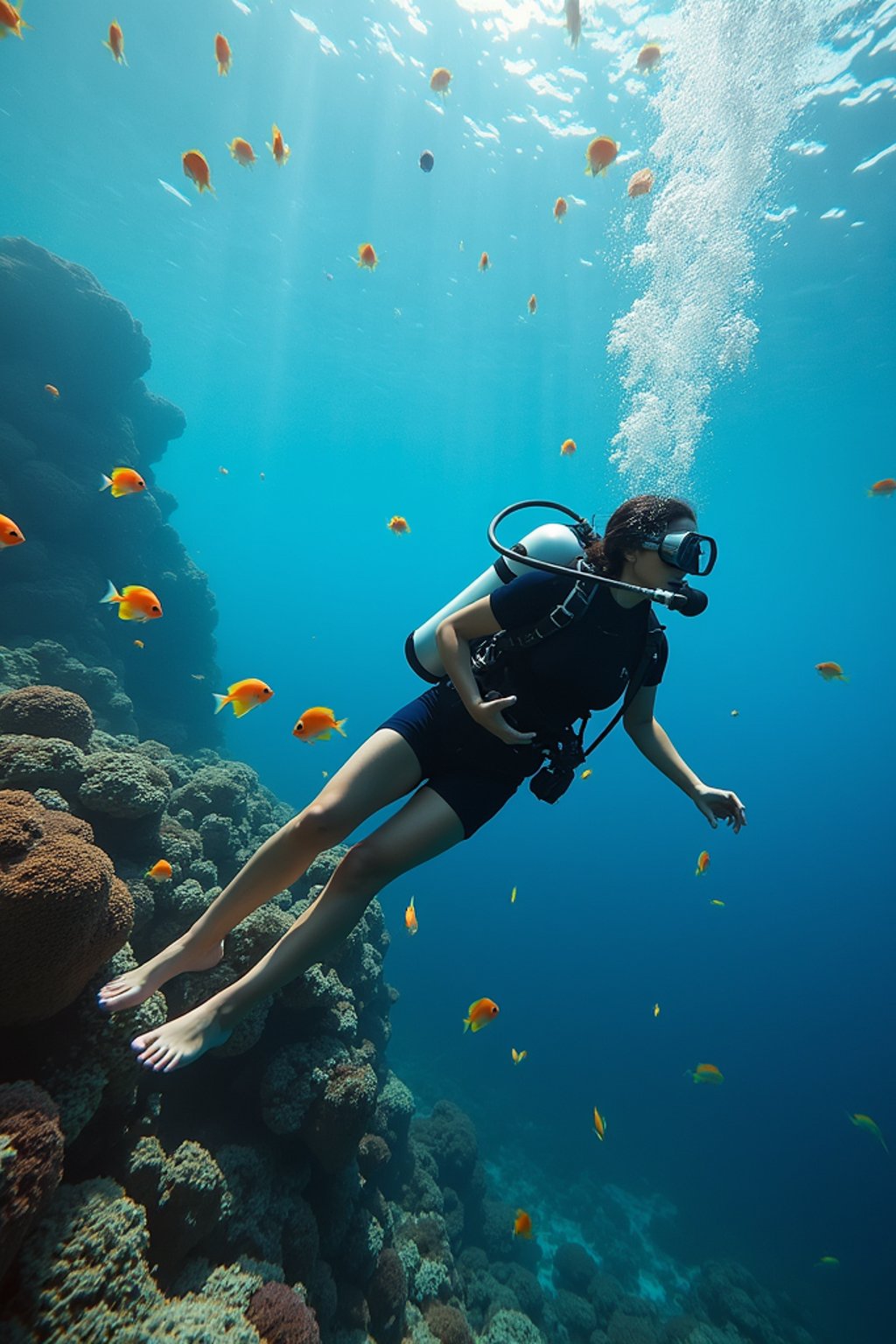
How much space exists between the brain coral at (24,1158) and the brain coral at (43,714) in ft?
12.1

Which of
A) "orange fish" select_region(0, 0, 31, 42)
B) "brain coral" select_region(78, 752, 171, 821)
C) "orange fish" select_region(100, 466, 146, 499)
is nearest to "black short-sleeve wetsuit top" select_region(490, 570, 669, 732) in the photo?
"brain coral" select_region(78, 752, 171, 821)

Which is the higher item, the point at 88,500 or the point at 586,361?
the point at 586,361

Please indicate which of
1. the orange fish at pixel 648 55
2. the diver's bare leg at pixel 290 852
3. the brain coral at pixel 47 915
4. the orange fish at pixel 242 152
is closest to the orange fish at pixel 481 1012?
the diver's bare leg at pixel 290 852

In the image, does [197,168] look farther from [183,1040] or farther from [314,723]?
[183,1040]

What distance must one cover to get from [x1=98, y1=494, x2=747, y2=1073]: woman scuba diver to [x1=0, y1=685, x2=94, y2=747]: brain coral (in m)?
3.25

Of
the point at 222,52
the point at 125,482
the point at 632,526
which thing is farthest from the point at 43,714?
the point at 222,52

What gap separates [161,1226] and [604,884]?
64038 millimetres

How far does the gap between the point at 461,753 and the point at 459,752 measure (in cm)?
1

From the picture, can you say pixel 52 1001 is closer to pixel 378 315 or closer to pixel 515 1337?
pixel 515 1337

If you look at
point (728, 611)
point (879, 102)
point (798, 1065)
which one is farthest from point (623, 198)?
point (728, 611)

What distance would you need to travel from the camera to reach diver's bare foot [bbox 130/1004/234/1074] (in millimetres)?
2307

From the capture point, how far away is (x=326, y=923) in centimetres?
247

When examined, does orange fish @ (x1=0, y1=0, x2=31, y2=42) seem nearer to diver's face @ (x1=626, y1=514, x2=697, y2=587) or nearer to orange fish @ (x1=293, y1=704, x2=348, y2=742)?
orange fish @ (x1=293, y1=704, x2=348, y2=742)

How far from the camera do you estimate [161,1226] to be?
2885 millimetres
